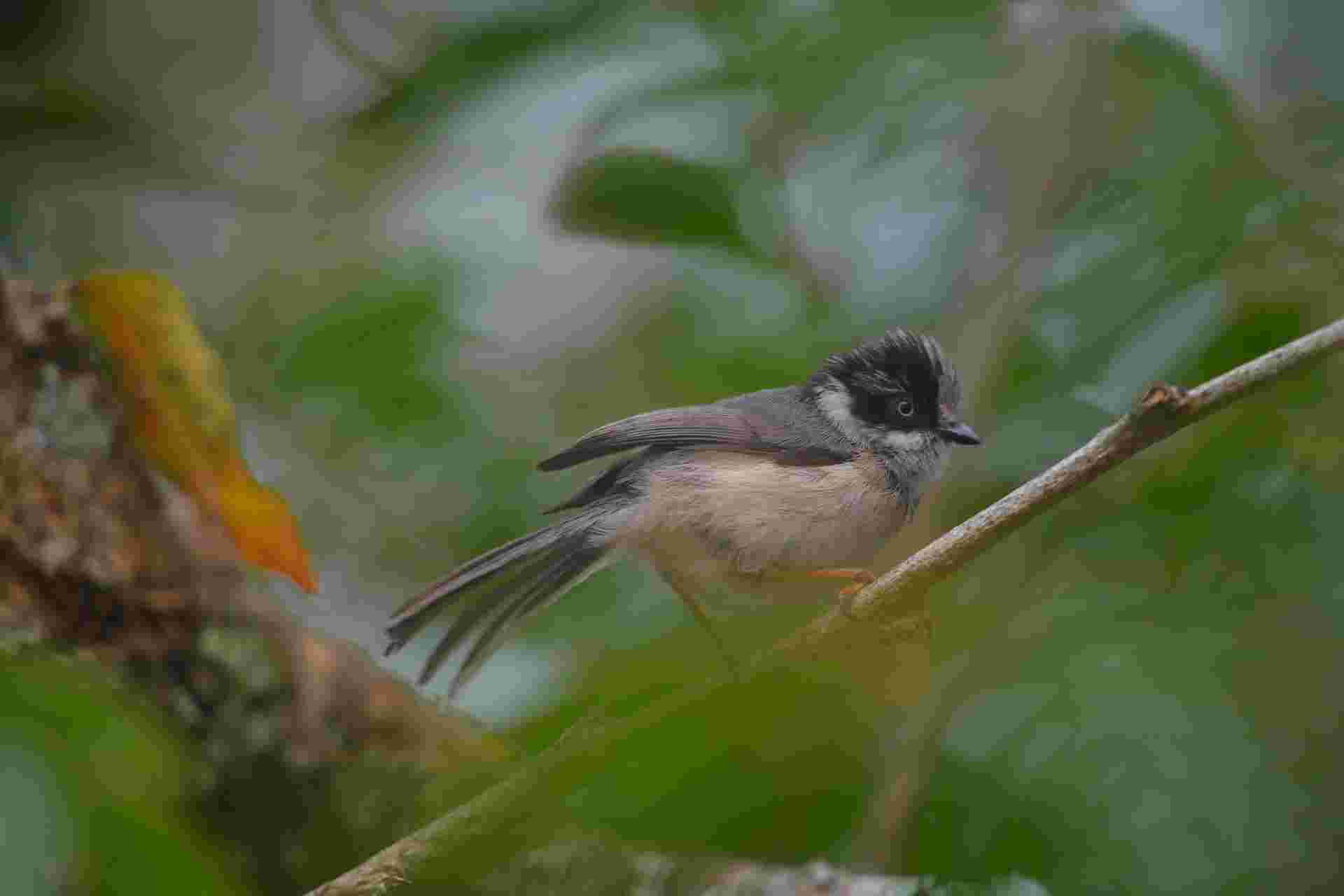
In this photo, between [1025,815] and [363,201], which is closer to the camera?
[1025,815]

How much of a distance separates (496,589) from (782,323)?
0.72 metres

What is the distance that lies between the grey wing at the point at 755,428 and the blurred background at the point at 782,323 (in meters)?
0.08

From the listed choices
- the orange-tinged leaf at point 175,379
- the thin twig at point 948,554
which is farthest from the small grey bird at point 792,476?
the thin twig at point 948,554

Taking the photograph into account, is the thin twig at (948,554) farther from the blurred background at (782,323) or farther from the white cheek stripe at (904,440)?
the white cheek stripe at (904,440)

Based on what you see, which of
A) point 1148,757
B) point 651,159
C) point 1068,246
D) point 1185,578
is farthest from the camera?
point 1068,246

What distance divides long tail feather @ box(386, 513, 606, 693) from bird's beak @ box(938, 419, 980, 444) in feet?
2.26

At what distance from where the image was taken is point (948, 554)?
60.3 inches

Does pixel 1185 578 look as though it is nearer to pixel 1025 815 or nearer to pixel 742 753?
pixel 1025 815

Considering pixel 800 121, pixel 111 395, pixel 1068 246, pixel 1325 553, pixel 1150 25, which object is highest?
pixel 111 395

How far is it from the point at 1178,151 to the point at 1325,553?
115 centimetres

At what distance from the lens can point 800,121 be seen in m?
2.61

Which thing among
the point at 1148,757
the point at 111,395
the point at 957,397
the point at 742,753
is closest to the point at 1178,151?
the point at 957,397

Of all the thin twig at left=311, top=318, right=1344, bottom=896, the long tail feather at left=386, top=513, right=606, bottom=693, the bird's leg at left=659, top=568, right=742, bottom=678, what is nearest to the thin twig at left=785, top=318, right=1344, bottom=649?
the thin twig at left=311, top=318, right=1344, bottom=896

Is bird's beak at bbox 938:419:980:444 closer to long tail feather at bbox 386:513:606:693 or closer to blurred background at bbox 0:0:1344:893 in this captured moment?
blurred background at bbox 0:0:1344:893
